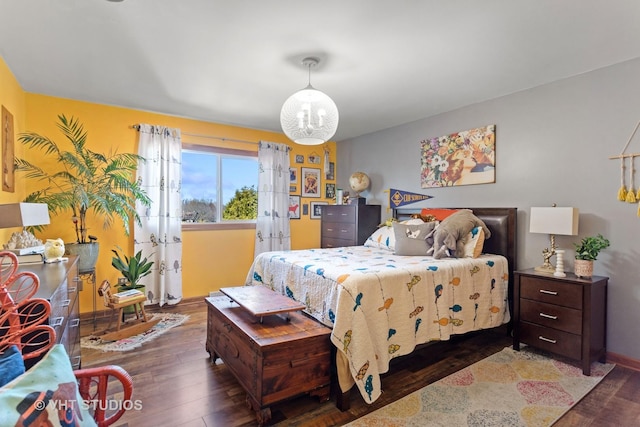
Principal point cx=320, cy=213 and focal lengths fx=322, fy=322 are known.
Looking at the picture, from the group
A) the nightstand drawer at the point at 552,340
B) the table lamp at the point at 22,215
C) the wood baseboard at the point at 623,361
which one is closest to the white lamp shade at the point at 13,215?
the table lamp at the point at 22,215

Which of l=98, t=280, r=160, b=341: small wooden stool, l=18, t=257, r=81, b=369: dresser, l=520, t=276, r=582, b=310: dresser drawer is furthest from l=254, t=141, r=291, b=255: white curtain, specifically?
l=520, t=276, r=582, b=310: dresser drawer

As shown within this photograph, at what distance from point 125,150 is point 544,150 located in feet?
14.8

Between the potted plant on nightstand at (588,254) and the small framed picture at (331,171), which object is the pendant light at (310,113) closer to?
the potted plant on nightstand at (588,254)

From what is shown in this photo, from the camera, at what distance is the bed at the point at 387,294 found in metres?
1.97

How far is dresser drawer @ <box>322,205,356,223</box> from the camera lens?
450cm

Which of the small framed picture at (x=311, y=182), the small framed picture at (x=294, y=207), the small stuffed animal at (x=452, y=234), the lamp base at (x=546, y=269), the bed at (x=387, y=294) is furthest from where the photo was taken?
the small framed picture at (x=311, y=182)

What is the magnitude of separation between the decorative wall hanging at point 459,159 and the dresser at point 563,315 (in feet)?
3.99

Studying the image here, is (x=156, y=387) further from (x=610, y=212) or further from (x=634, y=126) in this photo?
(x=634, y=126)

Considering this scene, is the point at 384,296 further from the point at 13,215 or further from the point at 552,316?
the point at 13,215

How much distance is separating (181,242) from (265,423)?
286 centimetres

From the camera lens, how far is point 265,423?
181cm

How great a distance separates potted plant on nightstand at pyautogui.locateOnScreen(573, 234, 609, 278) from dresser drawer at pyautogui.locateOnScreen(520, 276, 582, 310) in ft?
0.56

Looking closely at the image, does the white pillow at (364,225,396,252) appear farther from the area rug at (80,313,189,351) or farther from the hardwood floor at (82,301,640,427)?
the area rug at (80,313,189,351)

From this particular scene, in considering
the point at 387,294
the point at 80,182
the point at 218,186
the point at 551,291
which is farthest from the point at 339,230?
the point at 80,182
